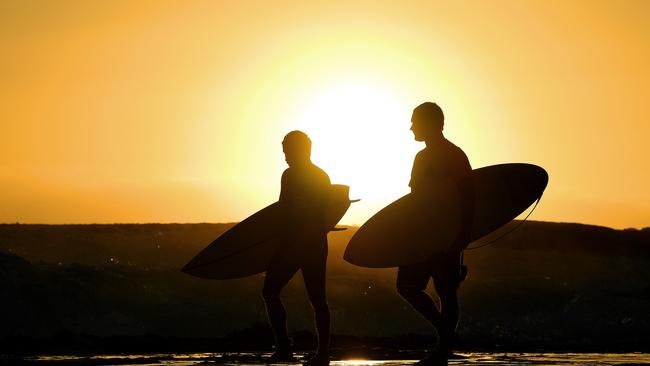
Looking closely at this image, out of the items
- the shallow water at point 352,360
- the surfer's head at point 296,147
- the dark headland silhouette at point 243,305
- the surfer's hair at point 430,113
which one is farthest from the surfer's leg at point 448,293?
the dark headland silhouette at point 243,305

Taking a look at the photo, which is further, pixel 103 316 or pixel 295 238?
pixel 103 316

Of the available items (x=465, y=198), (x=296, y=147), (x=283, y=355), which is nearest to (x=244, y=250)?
(x=283, y=355)

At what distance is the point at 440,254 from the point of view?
11664 millimetres

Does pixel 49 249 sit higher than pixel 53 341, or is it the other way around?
pixel 49 249

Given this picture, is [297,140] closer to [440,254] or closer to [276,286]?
[276,286]

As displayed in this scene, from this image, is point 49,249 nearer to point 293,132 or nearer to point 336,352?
point 336,352

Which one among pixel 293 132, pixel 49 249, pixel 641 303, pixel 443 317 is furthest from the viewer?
pixel 49 249

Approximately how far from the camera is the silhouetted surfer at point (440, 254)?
11.6 meters

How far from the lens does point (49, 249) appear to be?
2750 cm

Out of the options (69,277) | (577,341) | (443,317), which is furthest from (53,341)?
(577,341)

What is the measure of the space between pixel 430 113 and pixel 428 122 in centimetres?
9

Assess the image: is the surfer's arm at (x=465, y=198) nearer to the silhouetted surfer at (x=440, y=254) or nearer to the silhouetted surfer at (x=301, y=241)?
the silhouetted surfer at (x=440, y=254)

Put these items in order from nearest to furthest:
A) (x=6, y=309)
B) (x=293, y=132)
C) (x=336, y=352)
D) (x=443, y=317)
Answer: (x=443, y=317) → (x=293, y=132) → (x=336, y=352) → (x=6, y=309)

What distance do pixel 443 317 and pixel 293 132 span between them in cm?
255
